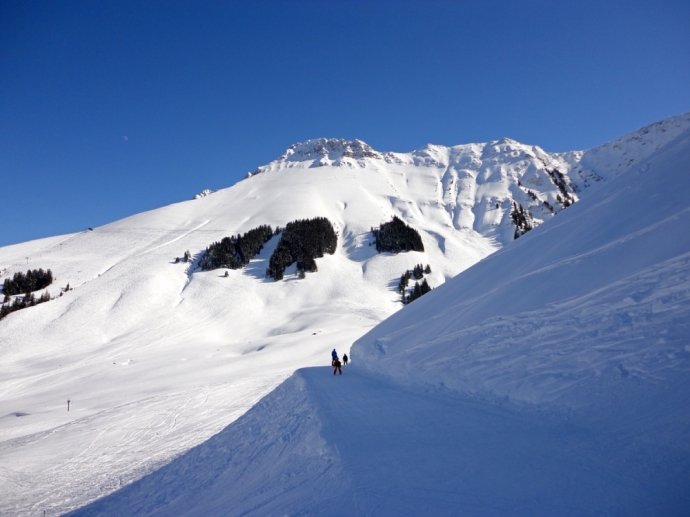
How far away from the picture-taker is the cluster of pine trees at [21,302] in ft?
144

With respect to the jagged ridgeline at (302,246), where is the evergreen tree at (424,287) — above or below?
below

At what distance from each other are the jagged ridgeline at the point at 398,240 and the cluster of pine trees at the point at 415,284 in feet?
25.7

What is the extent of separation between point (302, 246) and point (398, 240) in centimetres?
2103

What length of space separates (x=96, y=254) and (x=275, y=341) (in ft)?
187

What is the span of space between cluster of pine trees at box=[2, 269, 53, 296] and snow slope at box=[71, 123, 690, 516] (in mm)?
60464

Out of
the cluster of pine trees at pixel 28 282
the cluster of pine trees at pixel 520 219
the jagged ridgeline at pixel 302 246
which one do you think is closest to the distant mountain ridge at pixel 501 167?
the cluster of pine trees at pixel 520 219

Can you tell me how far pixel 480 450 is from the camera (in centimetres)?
623

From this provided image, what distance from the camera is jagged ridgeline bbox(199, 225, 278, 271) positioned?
61062mm

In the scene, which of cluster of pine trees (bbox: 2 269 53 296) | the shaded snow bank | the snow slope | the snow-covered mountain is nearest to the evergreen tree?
the snow-covered mountain

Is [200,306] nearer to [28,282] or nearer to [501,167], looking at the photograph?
[28,282]

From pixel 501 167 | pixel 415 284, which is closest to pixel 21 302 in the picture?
pixel 415 284

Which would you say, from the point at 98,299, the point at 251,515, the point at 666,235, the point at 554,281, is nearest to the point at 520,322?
the point at 554,281

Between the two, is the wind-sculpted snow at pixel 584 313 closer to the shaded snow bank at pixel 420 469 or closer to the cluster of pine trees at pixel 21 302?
the shaded snow bank at pixel 420 469

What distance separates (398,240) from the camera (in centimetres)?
7250
